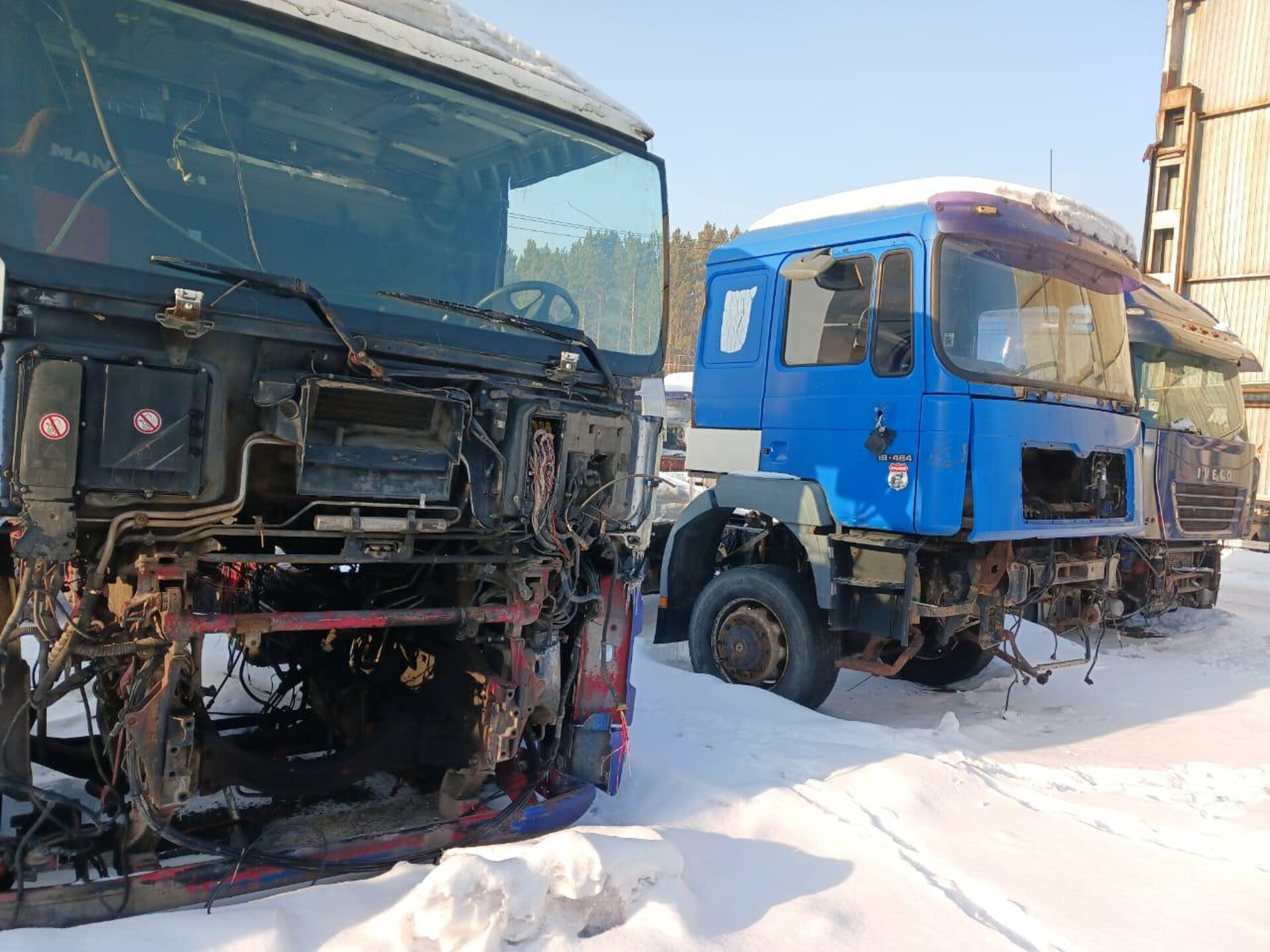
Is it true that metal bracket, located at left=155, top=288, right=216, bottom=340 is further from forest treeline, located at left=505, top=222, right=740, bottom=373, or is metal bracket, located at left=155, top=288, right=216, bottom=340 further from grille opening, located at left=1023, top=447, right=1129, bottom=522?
grille opening, located at left=1023, top=447, right=1129, bottom=522

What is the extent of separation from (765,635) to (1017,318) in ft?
8.00

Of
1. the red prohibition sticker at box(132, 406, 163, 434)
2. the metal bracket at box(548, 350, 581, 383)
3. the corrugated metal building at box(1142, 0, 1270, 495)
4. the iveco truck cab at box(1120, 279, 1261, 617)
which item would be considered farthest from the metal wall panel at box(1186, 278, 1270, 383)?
the red prohibition sticker at box(132, 406, 163, 434)

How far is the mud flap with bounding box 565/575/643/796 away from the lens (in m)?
3.58

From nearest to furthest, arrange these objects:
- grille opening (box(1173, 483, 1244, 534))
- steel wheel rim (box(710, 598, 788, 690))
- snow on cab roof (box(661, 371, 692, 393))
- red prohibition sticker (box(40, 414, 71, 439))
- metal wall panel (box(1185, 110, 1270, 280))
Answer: red prohibition sticker (box(40, 414, 71, 439)) < steel wheel rim (box(710, 598, 788, 690)) < grille opening (box(1173, 483, 1244, 534)) < snow on cab roof (box(661, 371, 692, 393)) < metal wall panel (box(1185, 110, 1270, 280))

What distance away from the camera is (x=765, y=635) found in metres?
5.85

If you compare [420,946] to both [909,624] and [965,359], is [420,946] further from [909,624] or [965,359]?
[965,359]

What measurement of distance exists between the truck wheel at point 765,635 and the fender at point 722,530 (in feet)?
0.70


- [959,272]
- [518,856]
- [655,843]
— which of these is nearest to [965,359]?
[959,272]

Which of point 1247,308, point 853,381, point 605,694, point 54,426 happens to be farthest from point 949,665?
point 1247,308

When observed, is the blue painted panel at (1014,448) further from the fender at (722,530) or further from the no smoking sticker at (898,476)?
A: the fender at (722,530)

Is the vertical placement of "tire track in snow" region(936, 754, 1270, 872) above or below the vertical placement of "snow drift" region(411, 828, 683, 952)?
below

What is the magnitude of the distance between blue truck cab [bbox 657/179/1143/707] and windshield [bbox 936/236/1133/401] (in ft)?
0.05

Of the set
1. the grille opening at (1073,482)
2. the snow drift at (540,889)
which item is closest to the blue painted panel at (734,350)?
the grille opening at (1073,482)

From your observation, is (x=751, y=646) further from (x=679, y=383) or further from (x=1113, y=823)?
(x=679, y=383)
